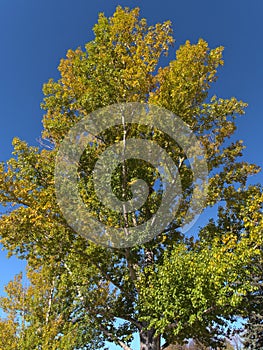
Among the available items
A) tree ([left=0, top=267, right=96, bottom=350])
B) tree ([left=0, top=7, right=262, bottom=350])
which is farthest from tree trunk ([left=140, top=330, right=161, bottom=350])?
tree ([left=0, top=267, right=96, bottom=350])

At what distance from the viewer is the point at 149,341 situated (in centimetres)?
1098

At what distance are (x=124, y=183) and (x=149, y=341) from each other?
5.37m

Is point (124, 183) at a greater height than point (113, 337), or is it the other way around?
point (124, 183)

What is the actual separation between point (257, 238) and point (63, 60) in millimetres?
9269

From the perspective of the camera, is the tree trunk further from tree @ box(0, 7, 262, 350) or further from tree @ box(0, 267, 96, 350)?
tree @ box(0, 267, 96, 350)

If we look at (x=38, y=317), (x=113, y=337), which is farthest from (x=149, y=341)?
(x=38, y=317)

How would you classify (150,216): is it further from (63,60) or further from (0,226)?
(63,60)

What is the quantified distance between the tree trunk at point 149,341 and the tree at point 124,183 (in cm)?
3

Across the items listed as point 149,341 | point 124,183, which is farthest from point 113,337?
Answer: point 124,183

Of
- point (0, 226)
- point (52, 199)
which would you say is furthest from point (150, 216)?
point (0, 226)

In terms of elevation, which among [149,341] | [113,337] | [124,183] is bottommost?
[149,341]

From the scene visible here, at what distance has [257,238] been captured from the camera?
862 cm

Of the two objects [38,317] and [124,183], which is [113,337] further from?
[124,183]

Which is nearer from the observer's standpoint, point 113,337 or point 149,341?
point 149,341
